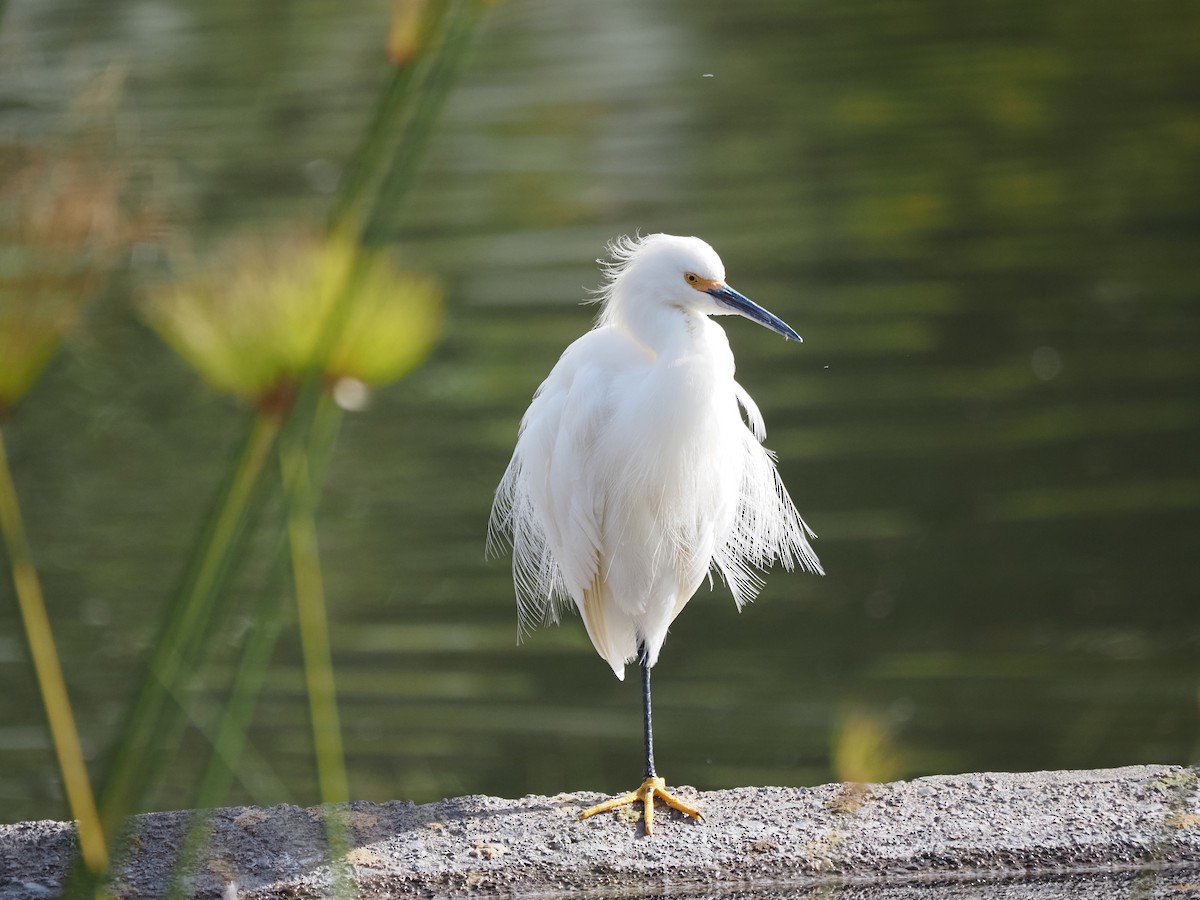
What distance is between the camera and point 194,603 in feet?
2.08

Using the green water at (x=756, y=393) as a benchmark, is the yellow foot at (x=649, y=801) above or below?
below

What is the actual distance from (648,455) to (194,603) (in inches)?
76.5

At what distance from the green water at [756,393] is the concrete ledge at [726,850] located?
1.86ft

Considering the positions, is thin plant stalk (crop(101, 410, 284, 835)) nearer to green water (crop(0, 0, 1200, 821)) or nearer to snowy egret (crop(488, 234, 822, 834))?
green water (crop(0, 0, 1200, 821))

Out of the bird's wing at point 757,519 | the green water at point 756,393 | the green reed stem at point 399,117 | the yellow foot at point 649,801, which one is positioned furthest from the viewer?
the green water at point 756,393

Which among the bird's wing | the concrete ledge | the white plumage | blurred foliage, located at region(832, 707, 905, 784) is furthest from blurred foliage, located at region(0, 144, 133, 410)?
the bird's wing

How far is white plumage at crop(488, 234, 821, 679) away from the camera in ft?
8.28

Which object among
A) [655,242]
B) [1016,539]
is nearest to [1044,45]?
[1016,539]

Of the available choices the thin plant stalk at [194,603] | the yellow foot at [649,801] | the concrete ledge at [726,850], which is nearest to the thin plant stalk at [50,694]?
the thin plant stalk at [194,603]

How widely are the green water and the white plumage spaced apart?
575 millimetres

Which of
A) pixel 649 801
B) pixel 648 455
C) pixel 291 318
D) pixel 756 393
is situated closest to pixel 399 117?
pixel 291 318

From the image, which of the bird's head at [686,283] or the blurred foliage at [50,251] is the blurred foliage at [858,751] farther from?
the bird's head at [686,283]

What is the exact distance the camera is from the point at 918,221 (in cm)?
631

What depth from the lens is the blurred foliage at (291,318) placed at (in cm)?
63
